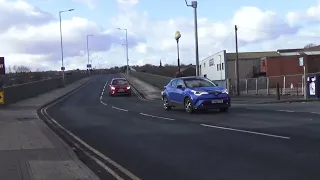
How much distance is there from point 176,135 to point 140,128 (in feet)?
8.16

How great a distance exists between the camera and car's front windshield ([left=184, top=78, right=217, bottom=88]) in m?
19.9

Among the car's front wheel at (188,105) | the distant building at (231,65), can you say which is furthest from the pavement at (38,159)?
the distant building at (231,65)

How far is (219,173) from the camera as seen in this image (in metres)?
7.48

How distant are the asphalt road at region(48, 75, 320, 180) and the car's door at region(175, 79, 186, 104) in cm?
375

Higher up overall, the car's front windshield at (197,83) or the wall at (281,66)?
the wall at (281,66)

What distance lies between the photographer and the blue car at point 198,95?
61.0ft

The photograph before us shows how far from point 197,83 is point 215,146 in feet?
32.8

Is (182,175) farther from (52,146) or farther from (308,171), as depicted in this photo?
(52,146)

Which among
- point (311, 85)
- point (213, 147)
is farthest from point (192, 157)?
point (311, 85)

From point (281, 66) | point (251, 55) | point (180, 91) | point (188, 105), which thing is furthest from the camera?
point (251, 55)

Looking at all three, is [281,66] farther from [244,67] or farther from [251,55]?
[251,55]

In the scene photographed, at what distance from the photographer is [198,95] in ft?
61.5

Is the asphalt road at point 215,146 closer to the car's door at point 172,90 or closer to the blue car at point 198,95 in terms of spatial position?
the blue car at point 198,95

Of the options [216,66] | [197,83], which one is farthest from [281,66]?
[197,83]
